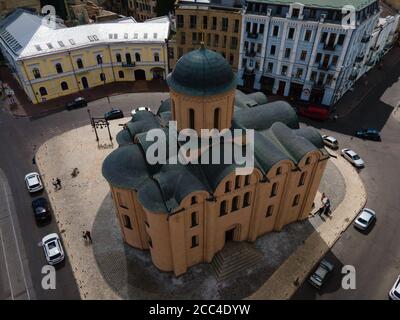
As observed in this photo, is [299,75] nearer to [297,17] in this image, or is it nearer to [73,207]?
[297,17]

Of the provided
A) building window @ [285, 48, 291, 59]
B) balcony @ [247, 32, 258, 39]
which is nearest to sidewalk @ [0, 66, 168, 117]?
balcony @ [247, 32, 258, 39]

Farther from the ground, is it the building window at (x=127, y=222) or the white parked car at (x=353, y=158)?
the building window at (x=127, y=222)

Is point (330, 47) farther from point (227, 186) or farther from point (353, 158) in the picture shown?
point (227, 186)

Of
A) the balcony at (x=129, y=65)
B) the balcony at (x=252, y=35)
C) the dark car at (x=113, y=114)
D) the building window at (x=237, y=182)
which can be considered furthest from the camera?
the balcony at (x=129, y=65)

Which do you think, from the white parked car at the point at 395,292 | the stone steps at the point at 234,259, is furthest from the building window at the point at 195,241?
the white parked car at the point at 395,292

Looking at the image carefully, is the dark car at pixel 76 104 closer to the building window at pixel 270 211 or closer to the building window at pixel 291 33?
the building window at pixel 291 33

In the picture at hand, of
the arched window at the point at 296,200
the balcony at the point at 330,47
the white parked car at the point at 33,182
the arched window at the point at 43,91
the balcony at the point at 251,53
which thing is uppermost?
the balcony at the point at 330,47
